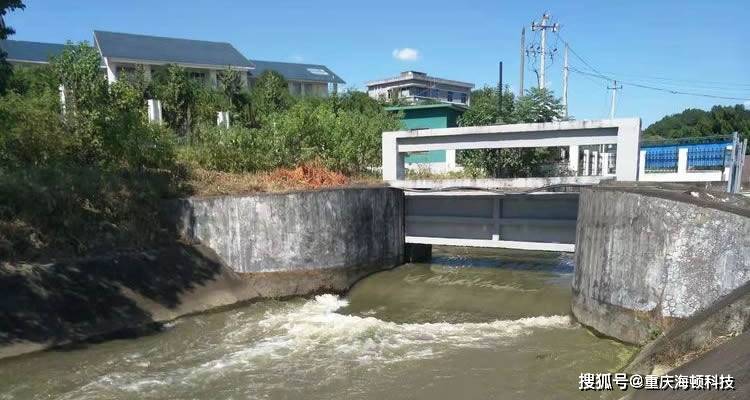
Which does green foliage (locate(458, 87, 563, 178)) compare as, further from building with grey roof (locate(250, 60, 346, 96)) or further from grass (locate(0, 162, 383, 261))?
building with grey roof (locate(250, 60, 346, 96))

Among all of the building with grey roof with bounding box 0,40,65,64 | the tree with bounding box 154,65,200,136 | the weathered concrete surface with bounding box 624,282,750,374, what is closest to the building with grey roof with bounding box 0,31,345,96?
the building with grey roof with bounding box 0,40,65,64

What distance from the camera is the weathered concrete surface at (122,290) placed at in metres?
8.58

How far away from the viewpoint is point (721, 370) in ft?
13.9

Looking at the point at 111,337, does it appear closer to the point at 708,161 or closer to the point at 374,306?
the point at 374,306

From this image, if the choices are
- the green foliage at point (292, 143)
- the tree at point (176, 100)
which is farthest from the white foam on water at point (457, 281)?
the tree at point (176, 100)

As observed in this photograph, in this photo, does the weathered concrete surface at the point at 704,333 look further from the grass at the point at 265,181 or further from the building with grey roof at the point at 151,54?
the building with grey roof at the point at 151,54

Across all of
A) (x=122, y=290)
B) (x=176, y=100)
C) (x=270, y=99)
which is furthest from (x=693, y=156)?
(x=270, y=99)

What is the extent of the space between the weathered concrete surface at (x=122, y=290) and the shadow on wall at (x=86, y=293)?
0.01m

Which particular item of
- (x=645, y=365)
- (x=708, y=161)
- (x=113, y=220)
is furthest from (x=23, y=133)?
(x=708, y=161)

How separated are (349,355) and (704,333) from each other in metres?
4.89

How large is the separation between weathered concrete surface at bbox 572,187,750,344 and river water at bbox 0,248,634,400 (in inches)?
22.6

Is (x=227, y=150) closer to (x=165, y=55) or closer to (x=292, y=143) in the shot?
(x=292, y=143)

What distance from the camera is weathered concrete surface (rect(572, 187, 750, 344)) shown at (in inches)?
279

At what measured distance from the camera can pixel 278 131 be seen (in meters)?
16.7
